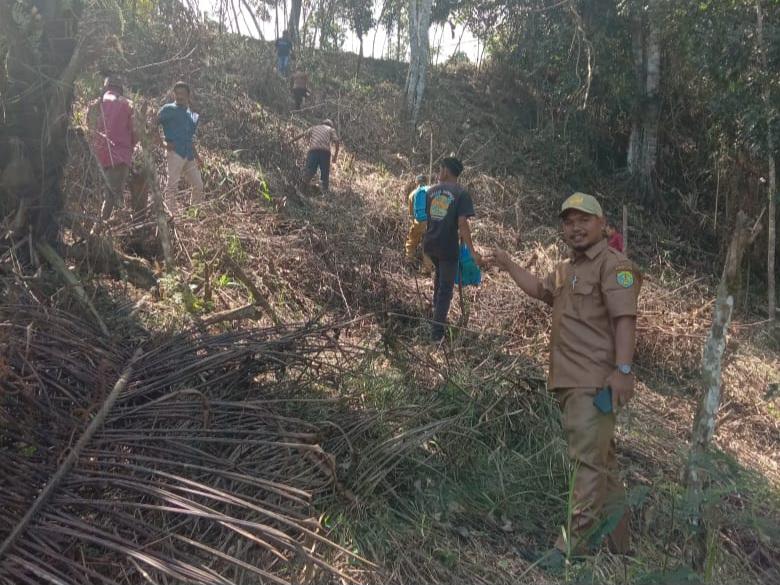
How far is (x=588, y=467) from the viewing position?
325cm

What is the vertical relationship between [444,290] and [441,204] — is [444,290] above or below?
below

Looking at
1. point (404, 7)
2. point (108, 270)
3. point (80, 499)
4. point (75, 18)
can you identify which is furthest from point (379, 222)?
point (404, 7)

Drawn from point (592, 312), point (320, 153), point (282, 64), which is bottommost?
point (592, 312)

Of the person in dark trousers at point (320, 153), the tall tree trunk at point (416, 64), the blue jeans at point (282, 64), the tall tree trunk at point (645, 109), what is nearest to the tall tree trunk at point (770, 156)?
the tall tree trunk at point (645, 109)

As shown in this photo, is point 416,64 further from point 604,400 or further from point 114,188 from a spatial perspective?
point 604,400

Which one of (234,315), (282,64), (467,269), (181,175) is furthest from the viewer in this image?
(282,64)

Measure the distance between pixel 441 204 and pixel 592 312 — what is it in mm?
2631

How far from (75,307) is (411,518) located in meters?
2.48

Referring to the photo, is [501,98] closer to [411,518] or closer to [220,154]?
[220,154]

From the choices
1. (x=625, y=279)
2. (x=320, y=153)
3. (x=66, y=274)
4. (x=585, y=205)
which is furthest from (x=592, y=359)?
(x=320, y=153)

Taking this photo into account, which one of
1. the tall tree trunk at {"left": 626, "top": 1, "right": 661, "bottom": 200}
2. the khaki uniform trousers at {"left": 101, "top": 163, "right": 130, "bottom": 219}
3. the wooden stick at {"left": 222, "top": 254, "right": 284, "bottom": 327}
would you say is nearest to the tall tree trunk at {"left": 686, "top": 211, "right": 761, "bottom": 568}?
the wooden stick at {"left": 222, "top": 254, "right": 284, "bottom": 327}

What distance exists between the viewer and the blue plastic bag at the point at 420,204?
6.12m

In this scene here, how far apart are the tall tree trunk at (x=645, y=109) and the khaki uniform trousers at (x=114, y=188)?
31.7 ft

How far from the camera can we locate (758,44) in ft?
31.1
